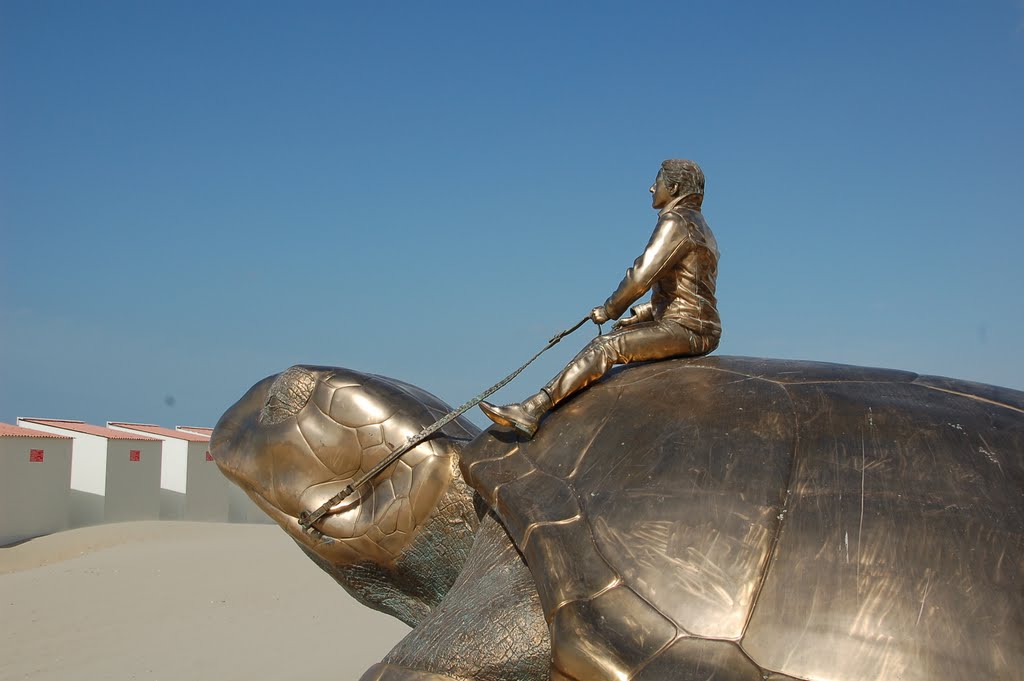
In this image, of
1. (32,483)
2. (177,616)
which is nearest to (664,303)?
(177,616)

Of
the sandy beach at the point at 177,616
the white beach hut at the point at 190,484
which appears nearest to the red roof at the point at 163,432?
the white beach hut at the point at 190,484

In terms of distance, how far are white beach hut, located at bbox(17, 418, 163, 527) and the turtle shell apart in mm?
14984

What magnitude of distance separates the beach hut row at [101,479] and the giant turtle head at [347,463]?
11.8 metres

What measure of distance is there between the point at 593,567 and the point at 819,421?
0.98 metres

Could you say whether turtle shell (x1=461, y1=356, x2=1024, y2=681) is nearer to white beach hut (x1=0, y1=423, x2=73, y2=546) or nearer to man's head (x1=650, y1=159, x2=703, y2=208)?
man's head (x1=650, y1=159, x2=703, y2=208)

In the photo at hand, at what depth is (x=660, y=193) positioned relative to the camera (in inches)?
159

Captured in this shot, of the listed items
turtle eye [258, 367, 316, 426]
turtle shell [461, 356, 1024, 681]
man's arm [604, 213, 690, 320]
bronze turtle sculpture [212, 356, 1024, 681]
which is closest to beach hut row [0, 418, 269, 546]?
turtle eye [258, 367, 316, 426]

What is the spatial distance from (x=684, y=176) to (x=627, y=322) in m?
0.75

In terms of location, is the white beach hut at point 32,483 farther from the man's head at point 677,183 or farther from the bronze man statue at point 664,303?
the man's head at point 677,183

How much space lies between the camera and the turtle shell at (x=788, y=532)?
2482 mm

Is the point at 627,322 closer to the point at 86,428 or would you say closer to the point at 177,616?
the point at 177,616

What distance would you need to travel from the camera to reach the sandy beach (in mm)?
7227

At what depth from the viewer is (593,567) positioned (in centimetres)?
289

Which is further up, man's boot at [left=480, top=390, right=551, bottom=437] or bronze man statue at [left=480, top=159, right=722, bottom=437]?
bronze man statue at [left=480, top=159, right=722, bottom=437]
